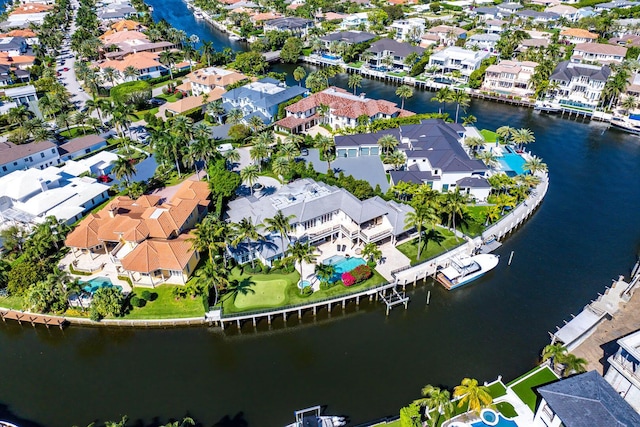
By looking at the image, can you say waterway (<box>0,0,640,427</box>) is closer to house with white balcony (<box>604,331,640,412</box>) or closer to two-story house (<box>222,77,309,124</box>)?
house with white balcony (<box>604,331,640,412</box>)

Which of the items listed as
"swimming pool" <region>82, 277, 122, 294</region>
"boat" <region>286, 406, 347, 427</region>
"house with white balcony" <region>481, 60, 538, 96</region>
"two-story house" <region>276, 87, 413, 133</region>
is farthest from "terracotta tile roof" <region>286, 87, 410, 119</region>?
"boat" <region>286, 406, 347, 427</region>

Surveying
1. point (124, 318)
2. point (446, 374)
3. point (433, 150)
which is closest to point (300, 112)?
point (433, 150)

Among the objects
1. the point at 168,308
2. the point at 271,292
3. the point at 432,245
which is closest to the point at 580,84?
the point at 432,245

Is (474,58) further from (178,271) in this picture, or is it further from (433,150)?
(178,271)

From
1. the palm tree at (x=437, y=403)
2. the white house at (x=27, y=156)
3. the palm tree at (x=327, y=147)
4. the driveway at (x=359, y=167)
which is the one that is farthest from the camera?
the palm tree at (x=327, y=147)

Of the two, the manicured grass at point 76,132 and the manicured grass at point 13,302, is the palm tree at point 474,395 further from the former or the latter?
the manicured grass at point 76,132

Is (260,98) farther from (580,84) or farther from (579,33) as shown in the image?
(579,33)

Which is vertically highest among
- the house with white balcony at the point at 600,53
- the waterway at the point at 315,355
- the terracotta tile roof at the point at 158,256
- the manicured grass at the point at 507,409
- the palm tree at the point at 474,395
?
the house with white balcony at the point at 600,53

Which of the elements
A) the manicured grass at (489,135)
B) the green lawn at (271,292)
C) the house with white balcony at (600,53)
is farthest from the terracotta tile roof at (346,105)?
the house with white balcony at (600,53)
